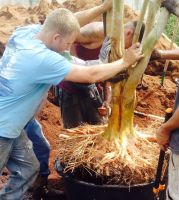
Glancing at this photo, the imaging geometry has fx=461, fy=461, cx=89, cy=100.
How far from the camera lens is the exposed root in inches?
130

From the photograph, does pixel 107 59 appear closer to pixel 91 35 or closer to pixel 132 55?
pixel 132 55

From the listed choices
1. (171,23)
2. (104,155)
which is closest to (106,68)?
(104,155)

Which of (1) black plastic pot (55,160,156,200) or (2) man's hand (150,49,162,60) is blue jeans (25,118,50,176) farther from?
(2) man's hand (150,49,162,60)

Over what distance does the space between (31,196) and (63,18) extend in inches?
68.6

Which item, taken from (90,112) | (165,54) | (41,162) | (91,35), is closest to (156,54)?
(165,54)

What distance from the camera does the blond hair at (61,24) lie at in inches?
121

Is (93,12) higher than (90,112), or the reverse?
(93,12)

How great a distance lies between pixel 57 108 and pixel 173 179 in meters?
3.59

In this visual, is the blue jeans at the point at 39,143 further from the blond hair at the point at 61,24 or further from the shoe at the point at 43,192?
the blond hair at the point at 61,24

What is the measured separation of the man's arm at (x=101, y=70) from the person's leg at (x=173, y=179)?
2.88 feet

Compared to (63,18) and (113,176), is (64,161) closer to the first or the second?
(113,176)

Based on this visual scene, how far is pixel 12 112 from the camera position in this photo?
317cm

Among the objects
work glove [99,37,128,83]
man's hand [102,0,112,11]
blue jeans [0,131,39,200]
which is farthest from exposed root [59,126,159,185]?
man's hand [102,0,112,11]

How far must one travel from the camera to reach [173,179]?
245cm
